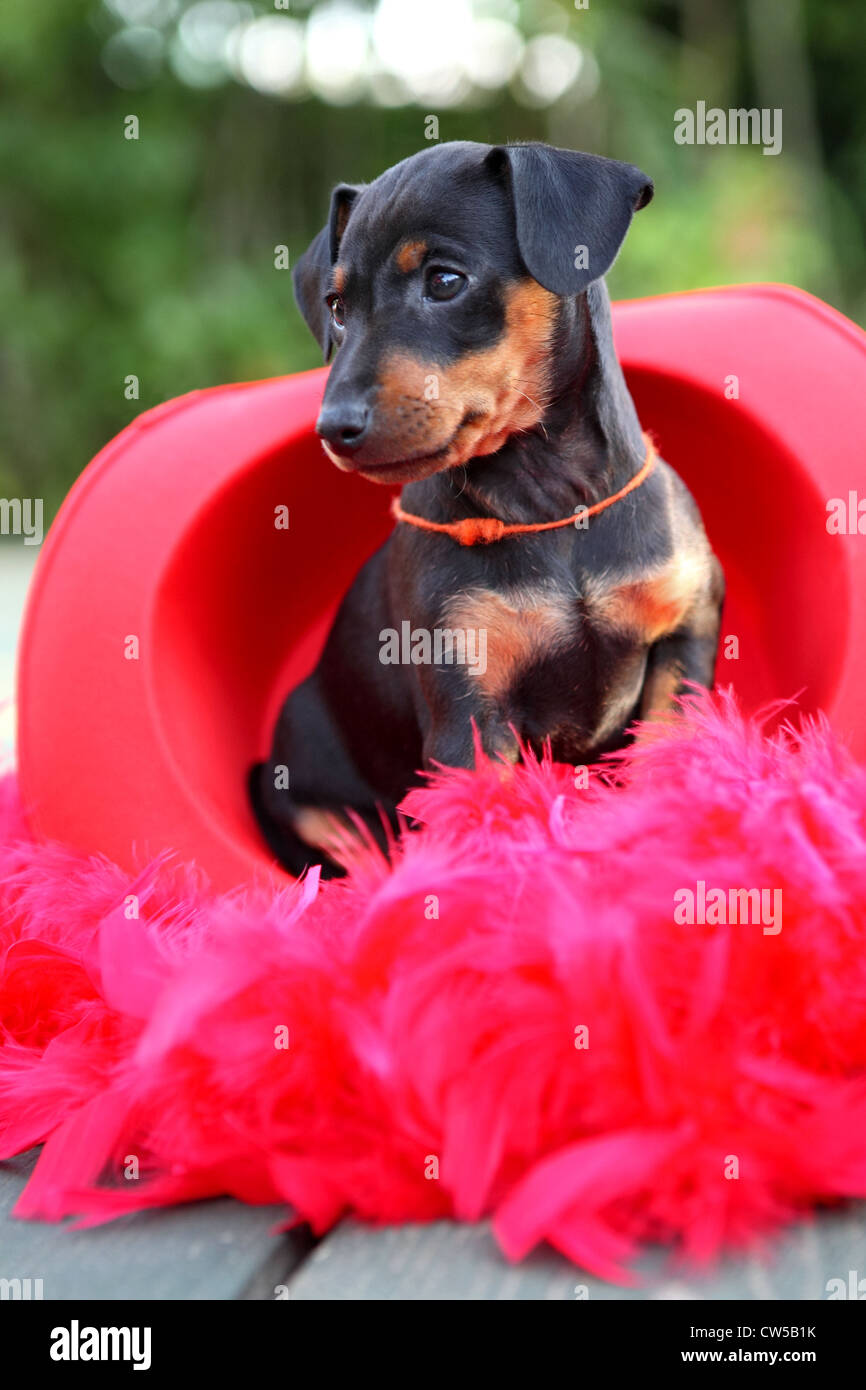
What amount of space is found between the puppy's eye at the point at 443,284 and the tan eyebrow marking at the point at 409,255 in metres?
0.03

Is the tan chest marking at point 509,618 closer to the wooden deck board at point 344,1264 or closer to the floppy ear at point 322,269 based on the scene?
the floppy ear at point 322,269

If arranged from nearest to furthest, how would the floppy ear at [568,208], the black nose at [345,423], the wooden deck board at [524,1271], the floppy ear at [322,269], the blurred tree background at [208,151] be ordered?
1. the wooden deck board at [524,1271]
2. the black nose at [345,423]
3. the floppy ear at [568,208]
4. the floppy ear at [322,269]
5. the blurred tree background at [208,151]

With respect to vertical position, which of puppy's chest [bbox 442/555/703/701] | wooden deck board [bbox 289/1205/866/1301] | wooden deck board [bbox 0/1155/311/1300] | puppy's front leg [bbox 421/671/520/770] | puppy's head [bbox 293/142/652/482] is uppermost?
puppy's head [bbox 293/142/652/482]

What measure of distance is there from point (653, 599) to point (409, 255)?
0.86 m

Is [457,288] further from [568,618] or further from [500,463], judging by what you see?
[568,618]

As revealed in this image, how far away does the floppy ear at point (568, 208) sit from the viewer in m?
2.37

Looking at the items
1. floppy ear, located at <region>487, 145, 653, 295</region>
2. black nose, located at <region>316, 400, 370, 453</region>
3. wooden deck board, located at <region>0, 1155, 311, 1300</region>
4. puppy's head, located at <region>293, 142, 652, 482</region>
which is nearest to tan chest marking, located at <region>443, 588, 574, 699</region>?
puppy's head, located at <region>293, 142, 652, 482</region>

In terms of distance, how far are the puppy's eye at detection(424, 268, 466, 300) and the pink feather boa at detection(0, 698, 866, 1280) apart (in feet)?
3.19

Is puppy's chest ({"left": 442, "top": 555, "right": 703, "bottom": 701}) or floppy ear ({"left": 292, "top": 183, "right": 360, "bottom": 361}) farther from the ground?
floppy ear ({"left": 292, "top": 183, "right": 360, "bottom": 361})

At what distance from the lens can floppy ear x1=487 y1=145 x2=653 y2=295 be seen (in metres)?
2.37

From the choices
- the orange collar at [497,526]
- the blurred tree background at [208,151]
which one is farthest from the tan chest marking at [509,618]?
the blurred tree background at [208,151]

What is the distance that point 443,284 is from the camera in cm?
242

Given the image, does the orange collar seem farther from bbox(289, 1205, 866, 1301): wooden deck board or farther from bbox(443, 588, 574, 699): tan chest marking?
bbox(289, 1205, 866, 1301): wooden deck board
